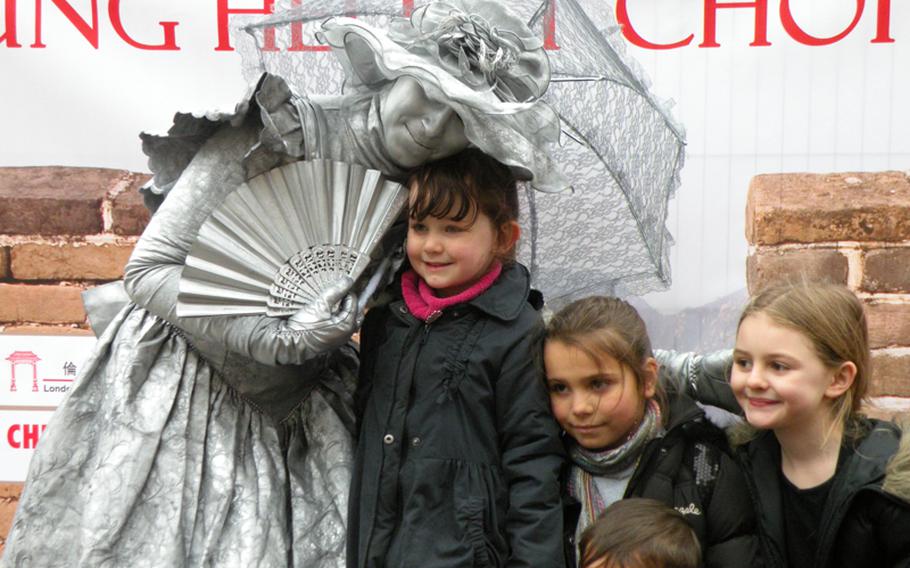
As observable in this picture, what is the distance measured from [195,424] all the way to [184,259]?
0.24m

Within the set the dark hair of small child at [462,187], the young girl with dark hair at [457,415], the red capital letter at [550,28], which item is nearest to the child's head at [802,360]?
the young girl with dark hair at [457,415]

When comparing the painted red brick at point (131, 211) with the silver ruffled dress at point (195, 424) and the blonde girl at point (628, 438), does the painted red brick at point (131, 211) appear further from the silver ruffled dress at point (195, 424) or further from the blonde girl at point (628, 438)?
the blonde girl at point (628, 438)

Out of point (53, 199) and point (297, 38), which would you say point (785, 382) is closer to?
point (297, 38)

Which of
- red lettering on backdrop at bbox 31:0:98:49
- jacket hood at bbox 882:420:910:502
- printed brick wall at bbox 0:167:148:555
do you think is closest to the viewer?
jacket hood at bbox 882:420:910:502

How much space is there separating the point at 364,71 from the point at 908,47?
1114mm

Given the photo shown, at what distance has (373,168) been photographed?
1.63 m

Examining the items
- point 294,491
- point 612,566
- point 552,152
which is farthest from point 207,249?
point 612,566

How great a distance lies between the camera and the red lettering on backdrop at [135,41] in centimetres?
223

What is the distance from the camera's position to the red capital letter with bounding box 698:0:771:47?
2160 millimetres

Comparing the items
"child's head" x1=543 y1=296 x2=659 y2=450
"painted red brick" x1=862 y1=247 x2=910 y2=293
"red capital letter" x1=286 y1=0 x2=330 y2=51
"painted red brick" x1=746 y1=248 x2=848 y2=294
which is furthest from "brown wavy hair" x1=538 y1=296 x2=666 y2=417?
"painted red brick" x1=862 y1=247 x2=910 y2=293

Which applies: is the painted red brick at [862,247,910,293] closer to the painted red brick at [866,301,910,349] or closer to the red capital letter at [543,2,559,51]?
the painted red brick at [866,301,910,349]

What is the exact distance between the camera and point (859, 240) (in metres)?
2.24

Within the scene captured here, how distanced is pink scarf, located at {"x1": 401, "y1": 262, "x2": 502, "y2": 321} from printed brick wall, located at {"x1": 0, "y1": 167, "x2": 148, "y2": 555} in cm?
89

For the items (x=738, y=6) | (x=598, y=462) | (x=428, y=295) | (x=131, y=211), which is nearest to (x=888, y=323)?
(x=738, y=6)
